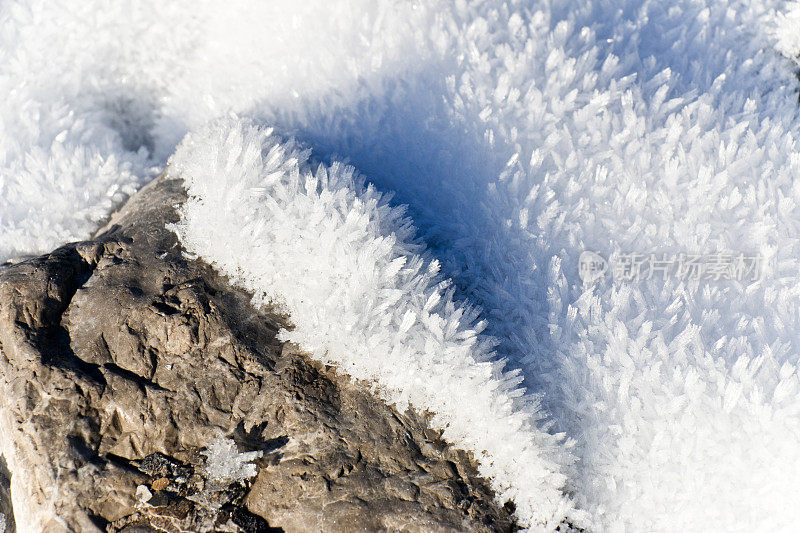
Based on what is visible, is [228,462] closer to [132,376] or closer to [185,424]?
[185,424]

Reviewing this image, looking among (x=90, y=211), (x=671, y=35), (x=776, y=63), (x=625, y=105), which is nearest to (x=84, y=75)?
(x=90, y=211)

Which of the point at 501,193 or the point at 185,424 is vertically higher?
the point at 501,193

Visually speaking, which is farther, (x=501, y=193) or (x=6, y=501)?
(x=501, y=193)

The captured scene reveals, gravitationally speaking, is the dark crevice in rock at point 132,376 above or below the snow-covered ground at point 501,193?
below

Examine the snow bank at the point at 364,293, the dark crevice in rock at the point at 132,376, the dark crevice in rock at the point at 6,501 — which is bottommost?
the dark crevice in rock at the point at 6,501

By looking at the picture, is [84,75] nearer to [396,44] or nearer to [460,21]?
[396,44]

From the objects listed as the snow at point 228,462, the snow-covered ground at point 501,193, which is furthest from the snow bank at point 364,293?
the snow at point 228,462

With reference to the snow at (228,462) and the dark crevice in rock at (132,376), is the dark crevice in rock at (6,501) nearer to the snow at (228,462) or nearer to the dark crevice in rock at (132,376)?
the dark crevice in rock at (132,376)

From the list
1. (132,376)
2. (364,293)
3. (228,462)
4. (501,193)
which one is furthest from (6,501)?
(501,193)
